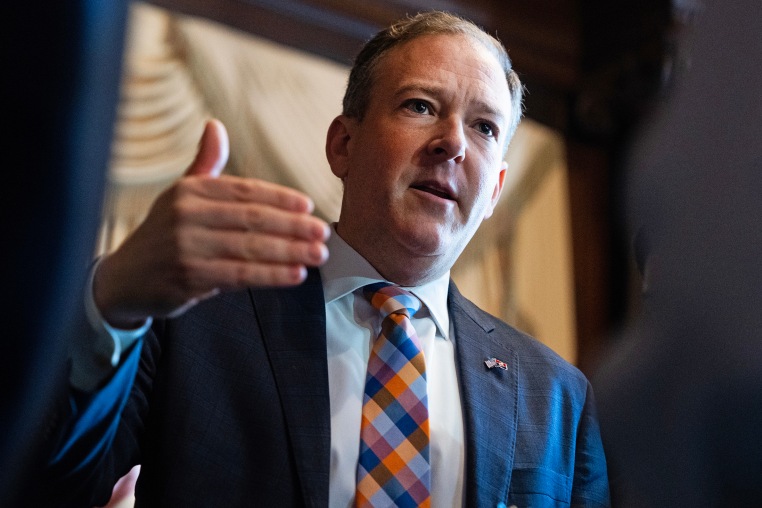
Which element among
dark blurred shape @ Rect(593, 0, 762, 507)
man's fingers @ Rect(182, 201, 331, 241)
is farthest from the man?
dark blurred shape @ Rect(593, 0, 762, 507)

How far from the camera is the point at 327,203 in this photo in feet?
13.3

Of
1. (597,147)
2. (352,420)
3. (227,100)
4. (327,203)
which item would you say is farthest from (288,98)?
(352,420)

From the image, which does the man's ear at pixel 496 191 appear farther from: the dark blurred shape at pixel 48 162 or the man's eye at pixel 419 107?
the dark blurred shape at pixel 48 162

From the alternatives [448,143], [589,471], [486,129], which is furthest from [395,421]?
[486,129]

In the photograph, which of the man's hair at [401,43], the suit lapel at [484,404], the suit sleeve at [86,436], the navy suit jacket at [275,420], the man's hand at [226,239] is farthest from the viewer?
the man's hair at [401,43]

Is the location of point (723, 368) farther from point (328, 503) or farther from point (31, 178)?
point (328, 503)

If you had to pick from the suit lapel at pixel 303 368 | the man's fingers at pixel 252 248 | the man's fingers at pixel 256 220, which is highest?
the man's fingers at pixel 256 220

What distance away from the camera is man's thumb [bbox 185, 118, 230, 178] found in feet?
2.67

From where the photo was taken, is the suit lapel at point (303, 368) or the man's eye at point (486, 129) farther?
the man's eye at point (486, 129)

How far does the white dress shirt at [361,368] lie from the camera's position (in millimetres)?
1243

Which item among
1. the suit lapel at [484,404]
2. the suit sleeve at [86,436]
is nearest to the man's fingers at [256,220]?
the suit sleeve at [86,436]

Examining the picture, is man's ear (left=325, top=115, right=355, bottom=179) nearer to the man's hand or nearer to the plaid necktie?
the plaid necktie

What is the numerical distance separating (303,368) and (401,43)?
0.70 m

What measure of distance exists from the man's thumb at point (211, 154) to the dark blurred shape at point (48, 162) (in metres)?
0.50
